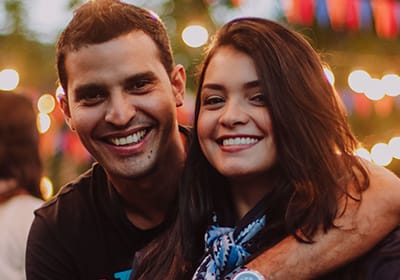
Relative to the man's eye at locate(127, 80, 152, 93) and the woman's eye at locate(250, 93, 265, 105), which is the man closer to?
the man's eye at locate(127, 80, 152, 93)

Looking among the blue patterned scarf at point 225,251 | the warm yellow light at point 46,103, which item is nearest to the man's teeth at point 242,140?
the blue patterned scarf at point 225,251

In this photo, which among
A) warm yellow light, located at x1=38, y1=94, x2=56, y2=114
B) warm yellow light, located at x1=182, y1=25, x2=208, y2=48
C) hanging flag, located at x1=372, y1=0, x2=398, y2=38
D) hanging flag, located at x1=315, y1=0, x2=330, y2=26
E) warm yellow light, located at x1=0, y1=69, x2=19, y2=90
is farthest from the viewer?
warm yellow light, located at x1=38, y1=94, x2=56, y2=114

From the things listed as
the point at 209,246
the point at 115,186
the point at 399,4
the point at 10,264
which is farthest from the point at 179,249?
the point at 399,4

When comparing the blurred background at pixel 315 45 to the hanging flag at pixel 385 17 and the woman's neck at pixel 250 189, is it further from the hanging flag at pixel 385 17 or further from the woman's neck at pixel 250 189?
the woman's neck at pixel 250 189

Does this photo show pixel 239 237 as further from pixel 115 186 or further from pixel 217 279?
pixel 115 186

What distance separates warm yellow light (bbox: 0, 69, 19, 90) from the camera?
27.1 ft

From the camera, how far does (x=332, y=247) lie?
2887mm

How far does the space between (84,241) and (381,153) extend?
5.86 m

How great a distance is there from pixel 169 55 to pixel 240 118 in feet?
2.86

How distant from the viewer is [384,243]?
9.61 feet

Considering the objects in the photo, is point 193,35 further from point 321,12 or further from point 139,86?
point 139,86

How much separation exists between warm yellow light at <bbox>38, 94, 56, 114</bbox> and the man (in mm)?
5584

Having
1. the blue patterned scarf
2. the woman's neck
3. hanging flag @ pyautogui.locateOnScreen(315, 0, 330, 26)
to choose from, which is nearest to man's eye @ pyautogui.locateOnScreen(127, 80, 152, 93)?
the woman's neck

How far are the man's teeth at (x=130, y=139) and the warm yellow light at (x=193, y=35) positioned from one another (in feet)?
12.9
